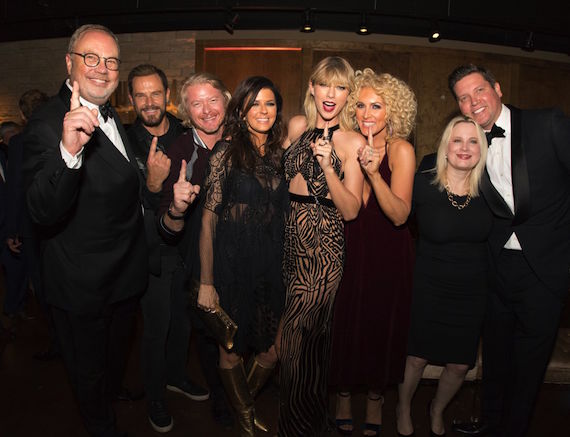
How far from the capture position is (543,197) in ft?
7.46

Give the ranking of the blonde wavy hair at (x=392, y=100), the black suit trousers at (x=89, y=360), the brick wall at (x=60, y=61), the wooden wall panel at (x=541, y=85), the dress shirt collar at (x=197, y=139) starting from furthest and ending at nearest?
the wooden wall panel at (x=541, y=85), the brick wall at (x=60, y=61), the dress shirt collar at (x=197, y=139), the blonde wavy hair at (x=392, y=100), the black suit trousers at (x=89, y=360)

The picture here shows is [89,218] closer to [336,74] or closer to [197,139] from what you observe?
[197,139]

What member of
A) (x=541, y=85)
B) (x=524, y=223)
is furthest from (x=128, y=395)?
(x=541, y=85)

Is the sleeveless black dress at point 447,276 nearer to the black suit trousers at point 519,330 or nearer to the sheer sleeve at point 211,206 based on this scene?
the black suit trousers at point 519,330

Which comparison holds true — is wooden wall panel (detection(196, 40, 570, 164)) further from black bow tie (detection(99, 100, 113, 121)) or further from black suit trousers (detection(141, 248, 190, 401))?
black bow tie (detection(99, 100, 113, 121))

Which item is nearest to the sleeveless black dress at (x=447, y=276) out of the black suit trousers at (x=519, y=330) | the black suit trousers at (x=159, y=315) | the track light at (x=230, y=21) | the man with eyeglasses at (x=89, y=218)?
the black suit trousers at (x=519, y=330)

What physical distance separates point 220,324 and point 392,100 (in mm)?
1506

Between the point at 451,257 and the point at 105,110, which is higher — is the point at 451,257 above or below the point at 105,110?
below

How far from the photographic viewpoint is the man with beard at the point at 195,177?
2.34m

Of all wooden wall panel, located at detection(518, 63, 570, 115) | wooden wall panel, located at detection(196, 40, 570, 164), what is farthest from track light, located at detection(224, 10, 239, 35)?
wooden wall panel, located at detection(518, 63, 570, 115)

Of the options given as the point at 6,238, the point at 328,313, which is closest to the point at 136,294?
the point at 328,313

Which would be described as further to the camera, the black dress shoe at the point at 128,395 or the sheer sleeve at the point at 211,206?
the black dress shoe at the point at 128,395

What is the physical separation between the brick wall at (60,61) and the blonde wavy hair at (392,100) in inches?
208

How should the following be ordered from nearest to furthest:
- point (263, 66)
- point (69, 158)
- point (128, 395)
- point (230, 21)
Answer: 1. point (69, 158)
2. point (128, 395)
3. point (230, 21)
4. point (263, 66)
